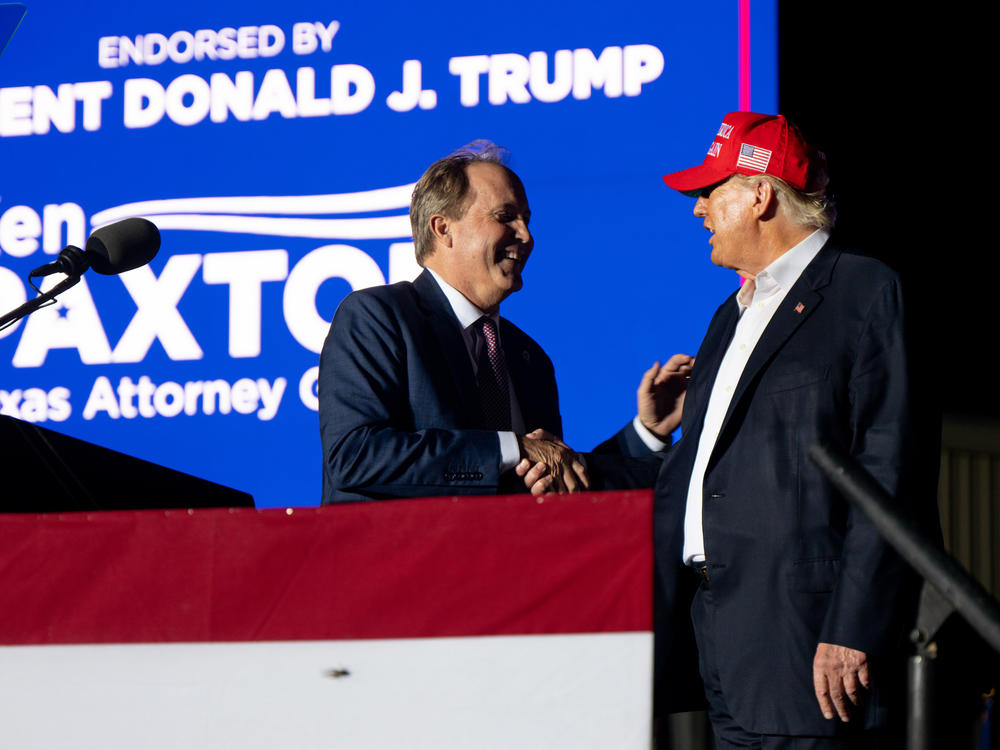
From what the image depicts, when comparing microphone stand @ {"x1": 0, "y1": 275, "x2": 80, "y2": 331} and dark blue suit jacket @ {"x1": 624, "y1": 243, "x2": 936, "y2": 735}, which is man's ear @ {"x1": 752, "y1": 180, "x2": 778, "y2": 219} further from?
microphone stand @ {"x1": 0, "y1": 275, "x2": 80, "y2": 331}

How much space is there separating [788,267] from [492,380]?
78cm

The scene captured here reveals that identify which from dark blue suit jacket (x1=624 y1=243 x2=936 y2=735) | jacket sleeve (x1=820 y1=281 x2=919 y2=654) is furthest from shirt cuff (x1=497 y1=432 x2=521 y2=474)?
jacket sleeve (x1=820 y1=281 x2=919 y2=654)

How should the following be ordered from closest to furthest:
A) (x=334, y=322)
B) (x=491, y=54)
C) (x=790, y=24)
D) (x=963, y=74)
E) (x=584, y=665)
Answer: (x=584, y=665), (x=334, y=322), (x=491, y=54), (x=790, y=24), (x=963, y=74)

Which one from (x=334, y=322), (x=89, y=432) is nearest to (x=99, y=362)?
(x=89, y=432)

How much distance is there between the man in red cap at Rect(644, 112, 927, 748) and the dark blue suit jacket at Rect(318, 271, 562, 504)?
45 cm

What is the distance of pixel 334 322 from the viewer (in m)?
2.69

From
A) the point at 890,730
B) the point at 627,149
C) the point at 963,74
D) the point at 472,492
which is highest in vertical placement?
the point at 963,74

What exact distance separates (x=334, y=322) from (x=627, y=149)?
3.78 ft

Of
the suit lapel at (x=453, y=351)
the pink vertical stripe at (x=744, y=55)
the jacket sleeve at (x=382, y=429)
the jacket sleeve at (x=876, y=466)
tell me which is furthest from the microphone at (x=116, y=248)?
the pink vertical stripe at (x=744, y=55)

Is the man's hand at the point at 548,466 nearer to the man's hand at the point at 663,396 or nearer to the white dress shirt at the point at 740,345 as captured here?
the man's hand at the point at 663,396

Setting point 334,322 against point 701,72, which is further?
point 701,72

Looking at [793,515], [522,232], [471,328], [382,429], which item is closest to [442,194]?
[522,232]

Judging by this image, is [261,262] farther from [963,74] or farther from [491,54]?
[963,74]

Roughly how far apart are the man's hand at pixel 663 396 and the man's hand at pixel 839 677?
1.01 meters
